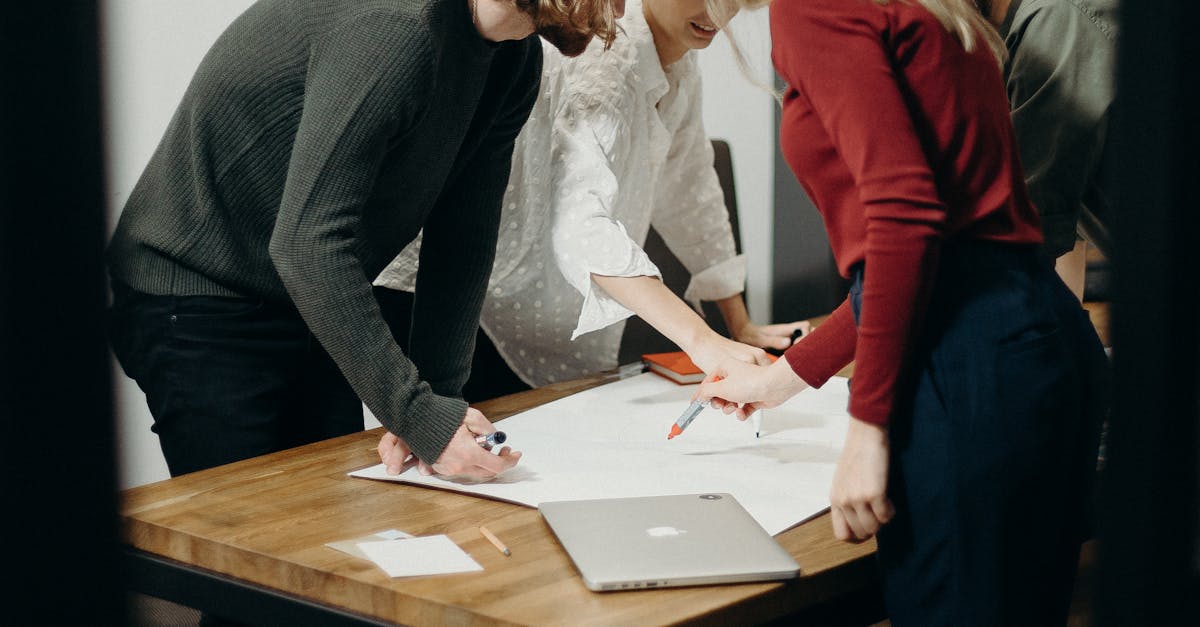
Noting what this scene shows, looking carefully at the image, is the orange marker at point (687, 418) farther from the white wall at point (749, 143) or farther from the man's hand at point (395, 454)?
the white wall at point (749, 143)

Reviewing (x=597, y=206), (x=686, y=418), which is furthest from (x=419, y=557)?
(x=597, y=206)

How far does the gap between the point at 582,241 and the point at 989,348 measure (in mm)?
807

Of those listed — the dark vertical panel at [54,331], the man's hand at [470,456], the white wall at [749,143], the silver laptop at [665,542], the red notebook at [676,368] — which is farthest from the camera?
the white wall at [749,143]

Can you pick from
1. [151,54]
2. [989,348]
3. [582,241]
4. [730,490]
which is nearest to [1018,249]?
[989,348]

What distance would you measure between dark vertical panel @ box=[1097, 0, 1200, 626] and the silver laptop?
24.3 inches

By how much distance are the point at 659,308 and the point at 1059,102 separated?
626 millimetres

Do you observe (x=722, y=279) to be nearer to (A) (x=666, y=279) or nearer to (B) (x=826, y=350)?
(A) (x=666, y=279)

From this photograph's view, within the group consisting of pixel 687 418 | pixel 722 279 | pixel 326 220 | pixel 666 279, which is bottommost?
pixel 666 279

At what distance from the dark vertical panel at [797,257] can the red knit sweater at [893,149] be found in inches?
94.3

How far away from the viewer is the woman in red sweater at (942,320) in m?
0.88

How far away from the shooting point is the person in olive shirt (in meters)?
1.57

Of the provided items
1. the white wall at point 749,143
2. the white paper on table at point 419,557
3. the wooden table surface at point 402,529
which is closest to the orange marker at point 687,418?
the wooden table surface at point 402,529

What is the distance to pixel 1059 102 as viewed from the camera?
1.60m

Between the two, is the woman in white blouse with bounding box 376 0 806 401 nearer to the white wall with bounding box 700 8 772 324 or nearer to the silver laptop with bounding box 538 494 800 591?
the silver laptop with bounding box 538 494 800 591
